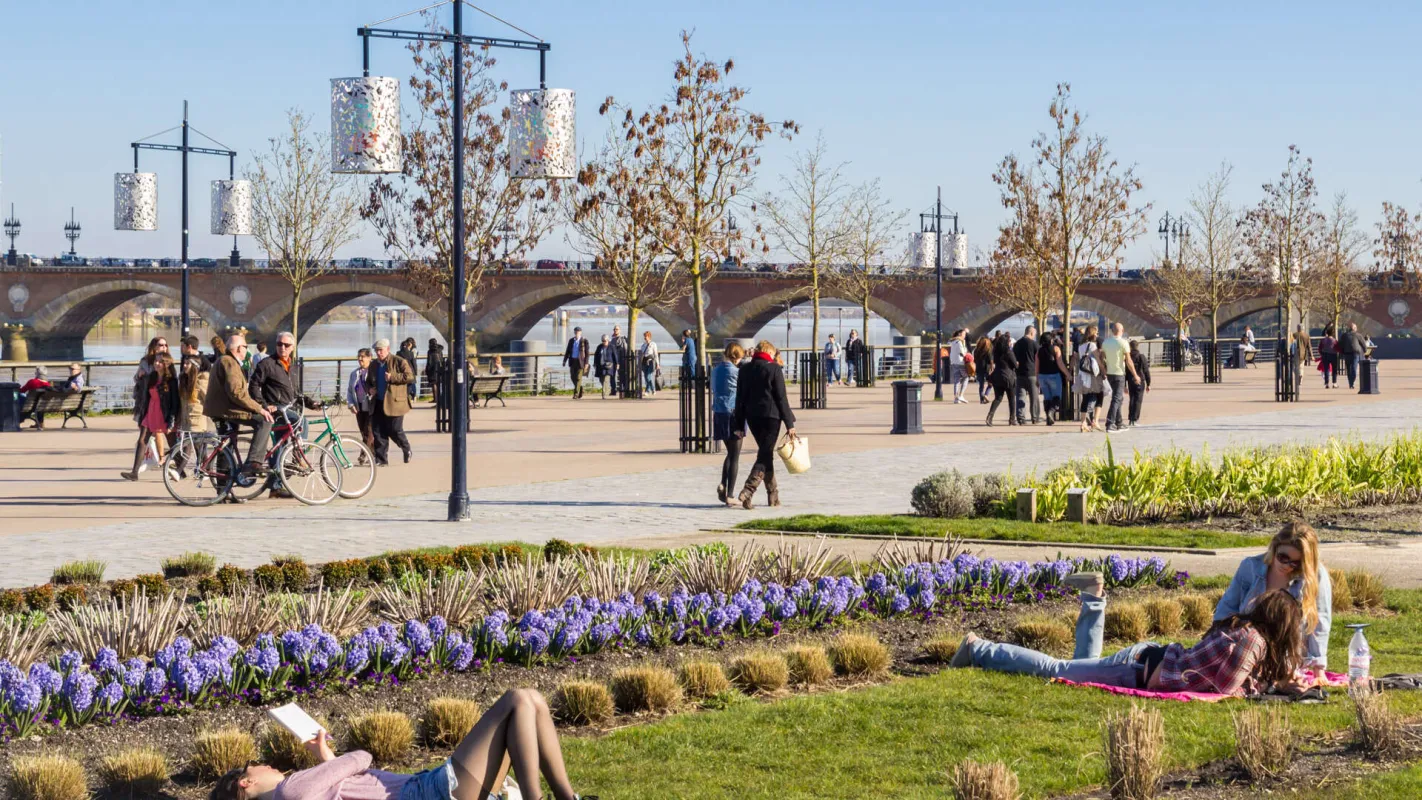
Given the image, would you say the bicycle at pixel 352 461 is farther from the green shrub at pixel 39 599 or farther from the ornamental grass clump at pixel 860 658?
the ornamental grass clump at pixel 860 658

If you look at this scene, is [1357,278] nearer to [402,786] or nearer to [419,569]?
[419,569]

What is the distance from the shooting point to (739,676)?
775cm

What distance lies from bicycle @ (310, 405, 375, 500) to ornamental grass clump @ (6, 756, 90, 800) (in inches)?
419

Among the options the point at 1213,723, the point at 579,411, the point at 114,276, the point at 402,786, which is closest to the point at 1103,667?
the point at 1213,723

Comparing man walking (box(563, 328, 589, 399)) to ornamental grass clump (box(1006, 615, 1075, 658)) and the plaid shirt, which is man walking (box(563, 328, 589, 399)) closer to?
ornamental grass clump (box(1006, 615, 1075, 658))

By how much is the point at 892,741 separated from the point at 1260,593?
187 cm

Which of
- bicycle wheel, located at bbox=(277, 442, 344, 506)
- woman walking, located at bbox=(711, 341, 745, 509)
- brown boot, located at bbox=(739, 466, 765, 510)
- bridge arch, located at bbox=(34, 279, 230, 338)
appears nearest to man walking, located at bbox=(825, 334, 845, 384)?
woman walking, located at bbox=(711, 341, 745, 509)

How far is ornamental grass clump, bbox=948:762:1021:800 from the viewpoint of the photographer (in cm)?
521

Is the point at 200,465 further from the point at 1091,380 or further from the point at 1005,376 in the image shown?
the point at 1005,376

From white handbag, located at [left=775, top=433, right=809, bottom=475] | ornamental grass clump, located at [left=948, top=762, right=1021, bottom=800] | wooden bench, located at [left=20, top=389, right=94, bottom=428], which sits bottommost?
ornamental grass clump, located at [left=948, top=762, right=1021, bottom=800]

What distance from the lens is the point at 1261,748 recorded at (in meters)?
5.88

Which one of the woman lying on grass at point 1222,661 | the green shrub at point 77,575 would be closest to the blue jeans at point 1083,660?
the woman lying on grass at point 1222,661

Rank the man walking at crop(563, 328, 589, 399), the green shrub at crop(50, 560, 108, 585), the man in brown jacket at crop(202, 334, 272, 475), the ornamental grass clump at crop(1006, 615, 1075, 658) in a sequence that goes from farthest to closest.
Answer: the man walking at crop(563, 328, 589, 399)
the man in brown jacket at crop(202, 334, 272, 475)
the green shrub at crop(50, 560, 108, 585)
the ornamental grass clump at crop(1006, 615, 1075, 658)

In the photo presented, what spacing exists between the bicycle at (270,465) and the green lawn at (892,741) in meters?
9.70
